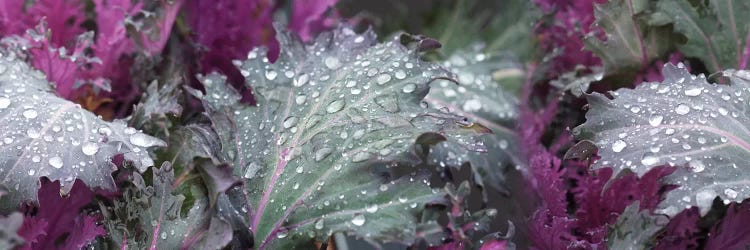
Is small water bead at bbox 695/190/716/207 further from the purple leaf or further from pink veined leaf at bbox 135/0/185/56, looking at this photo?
pink veined leaf at bbox 135/0/185/56

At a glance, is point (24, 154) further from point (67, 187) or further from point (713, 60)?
point (713, 60)

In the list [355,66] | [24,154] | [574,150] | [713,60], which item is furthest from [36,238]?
Result: [713,60]

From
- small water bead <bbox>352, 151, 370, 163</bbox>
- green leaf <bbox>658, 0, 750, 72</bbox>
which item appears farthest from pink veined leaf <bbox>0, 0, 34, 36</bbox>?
green leaf <bbox>658, 0, 750, 72</bbox>

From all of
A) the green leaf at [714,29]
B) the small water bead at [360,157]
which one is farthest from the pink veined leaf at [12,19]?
the green leaf at [714,29]

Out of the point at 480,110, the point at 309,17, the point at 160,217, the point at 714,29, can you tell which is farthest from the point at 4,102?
the point at 714,29

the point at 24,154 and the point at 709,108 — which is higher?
the point at 24,154

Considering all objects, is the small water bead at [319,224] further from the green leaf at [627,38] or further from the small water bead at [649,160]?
the green leaf at [627,38]
